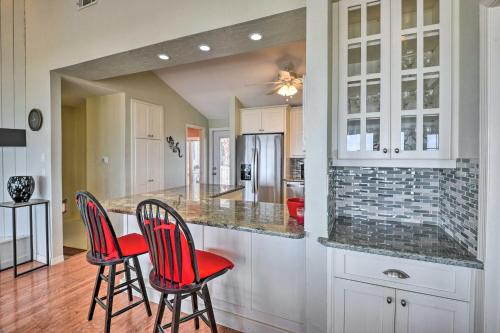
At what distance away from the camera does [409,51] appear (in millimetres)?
1560

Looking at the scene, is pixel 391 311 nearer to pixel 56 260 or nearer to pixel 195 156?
pixel 56 260

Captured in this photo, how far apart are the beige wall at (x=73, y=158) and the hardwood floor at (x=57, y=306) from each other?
2209 millimetres

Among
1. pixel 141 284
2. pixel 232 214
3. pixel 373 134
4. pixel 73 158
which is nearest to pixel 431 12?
pixel 373 134

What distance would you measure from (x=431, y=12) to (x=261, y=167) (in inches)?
144

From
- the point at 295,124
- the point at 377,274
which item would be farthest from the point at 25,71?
the point at 377,274

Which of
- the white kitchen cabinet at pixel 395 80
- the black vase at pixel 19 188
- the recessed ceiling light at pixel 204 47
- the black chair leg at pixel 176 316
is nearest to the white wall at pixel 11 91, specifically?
the black vase at pixel 19 188

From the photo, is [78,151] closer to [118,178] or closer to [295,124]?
[118,178]

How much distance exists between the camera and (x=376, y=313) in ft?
4.67

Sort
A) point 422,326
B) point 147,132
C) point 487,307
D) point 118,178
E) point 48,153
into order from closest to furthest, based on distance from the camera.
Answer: point 487,307 < point 422,326 < point 48,153 < point 118,178 < point 147,132

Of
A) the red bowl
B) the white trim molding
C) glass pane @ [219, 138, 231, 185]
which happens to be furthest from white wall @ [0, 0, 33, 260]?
the white trim molding

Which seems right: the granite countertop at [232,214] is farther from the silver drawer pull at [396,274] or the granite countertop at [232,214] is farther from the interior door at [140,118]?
the interior door at [140,118]

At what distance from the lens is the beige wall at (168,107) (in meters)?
4.11

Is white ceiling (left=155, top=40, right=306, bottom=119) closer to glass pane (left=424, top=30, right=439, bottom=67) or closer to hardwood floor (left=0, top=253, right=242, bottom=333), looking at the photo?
glass pane (left=424, top=30, right=439, bottom=67)

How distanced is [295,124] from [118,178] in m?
3.19
